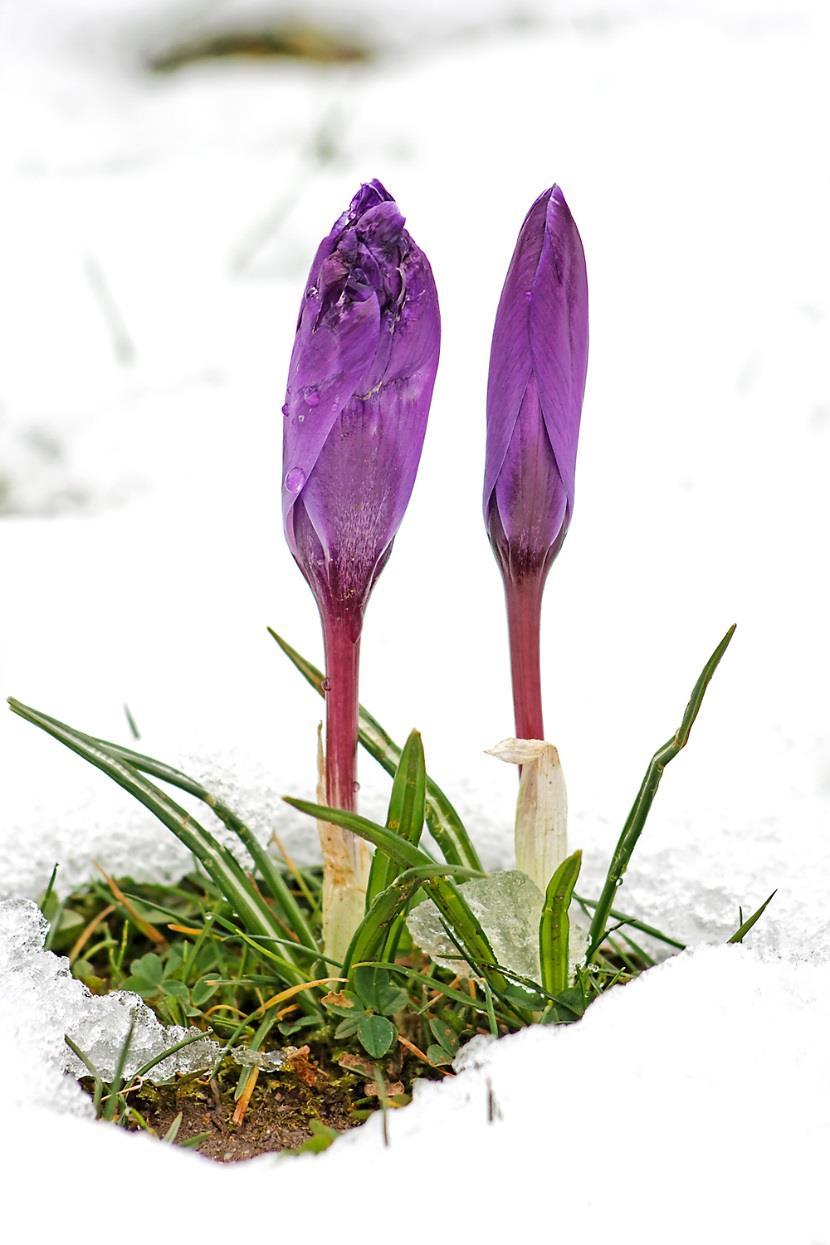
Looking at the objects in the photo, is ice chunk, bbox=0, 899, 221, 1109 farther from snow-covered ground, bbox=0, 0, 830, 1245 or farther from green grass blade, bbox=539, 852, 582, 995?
green grass blade, bbox=539, 852, 582, 995

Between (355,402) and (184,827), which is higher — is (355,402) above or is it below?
above

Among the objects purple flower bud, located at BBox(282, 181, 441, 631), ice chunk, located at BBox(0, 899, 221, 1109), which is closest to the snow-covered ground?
ice chunk, located at BBox(0, 899, 221, 1109)

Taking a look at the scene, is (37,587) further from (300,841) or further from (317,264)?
(317,264)

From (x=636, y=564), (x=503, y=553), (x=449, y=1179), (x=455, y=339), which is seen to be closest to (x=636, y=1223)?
(x=449, y=1179)

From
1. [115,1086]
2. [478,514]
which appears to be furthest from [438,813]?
[478,514]

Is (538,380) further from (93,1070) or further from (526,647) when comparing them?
(93,1070)

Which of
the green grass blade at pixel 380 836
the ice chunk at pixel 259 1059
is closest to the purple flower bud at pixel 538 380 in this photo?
the green grass blade at pixel 380 836

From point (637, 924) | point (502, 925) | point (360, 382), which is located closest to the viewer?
point (360, 382)
